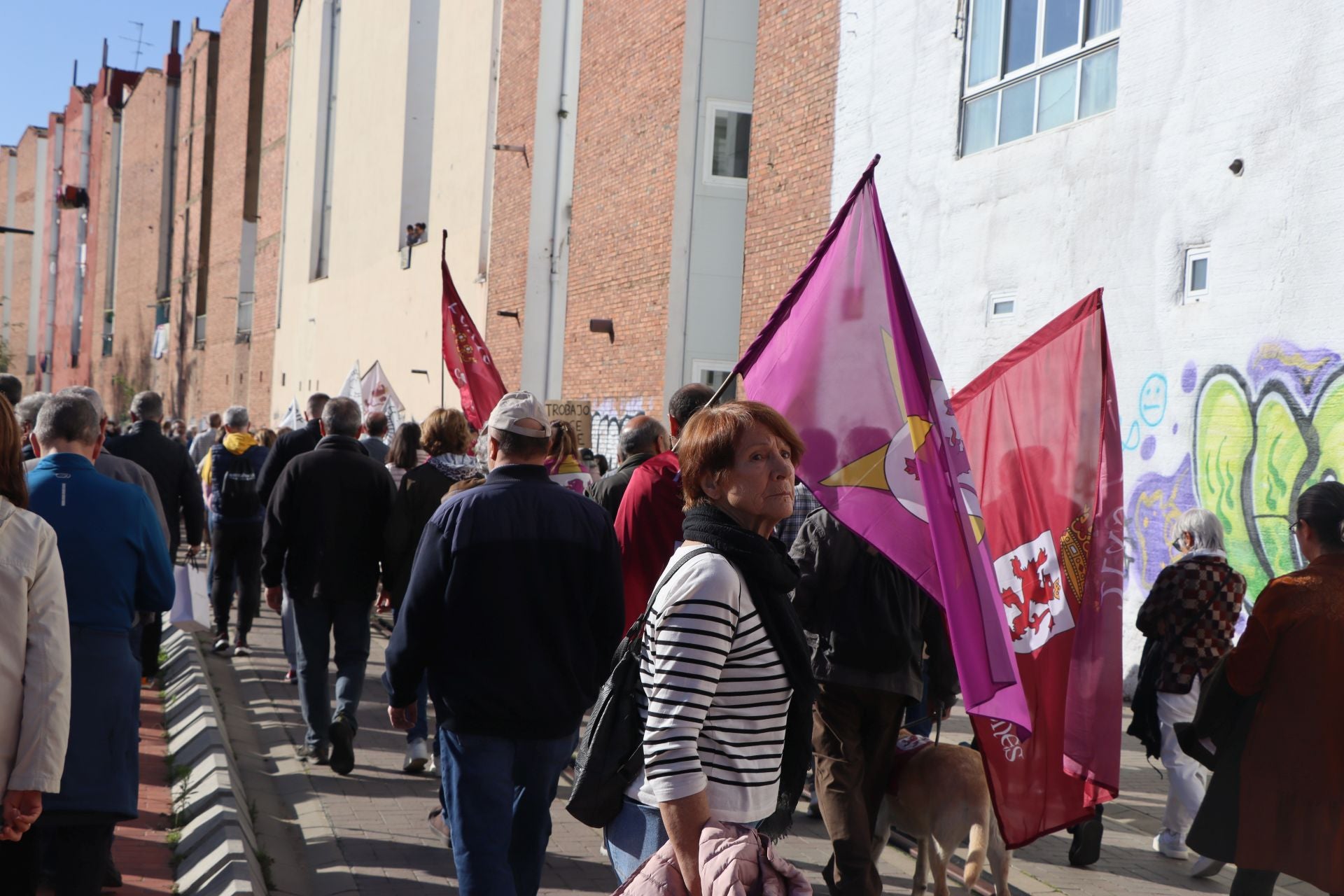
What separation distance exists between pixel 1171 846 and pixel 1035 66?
713 centimetres

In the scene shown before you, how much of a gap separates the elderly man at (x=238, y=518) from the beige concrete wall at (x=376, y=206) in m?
12.8

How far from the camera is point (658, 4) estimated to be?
18609mm

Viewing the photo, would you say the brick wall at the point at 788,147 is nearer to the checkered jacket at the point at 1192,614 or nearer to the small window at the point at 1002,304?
the small window at the point at 1002,304

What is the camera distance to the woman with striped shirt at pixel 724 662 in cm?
286

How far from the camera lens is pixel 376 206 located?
31469mm

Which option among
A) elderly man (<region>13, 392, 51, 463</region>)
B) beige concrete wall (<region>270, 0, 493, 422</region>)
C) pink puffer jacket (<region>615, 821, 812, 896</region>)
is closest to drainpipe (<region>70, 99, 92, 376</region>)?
beige concrete wall (<region>270, 0, 493, 422</region>)

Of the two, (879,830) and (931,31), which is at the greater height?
(931,31)

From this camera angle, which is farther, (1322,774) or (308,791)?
(308,791)

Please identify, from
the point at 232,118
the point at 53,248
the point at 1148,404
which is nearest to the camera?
the point at 1148,404

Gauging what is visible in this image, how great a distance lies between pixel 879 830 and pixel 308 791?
3.14 meters

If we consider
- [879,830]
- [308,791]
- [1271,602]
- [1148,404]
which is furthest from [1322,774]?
[1148,404]

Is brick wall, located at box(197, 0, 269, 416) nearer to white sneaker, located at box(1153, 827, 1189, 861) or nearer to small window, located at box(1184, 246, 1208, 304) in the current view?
small window, located at box(1184, 246, 1208, 304)

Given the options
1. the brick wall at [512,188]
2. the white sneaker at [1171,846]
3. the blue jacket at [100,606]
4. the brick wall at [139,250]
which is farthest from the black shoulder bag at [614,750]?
the brick wall at [139,250]

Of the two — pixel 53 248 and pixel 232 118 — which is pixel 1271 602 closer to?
pixel 232 118
